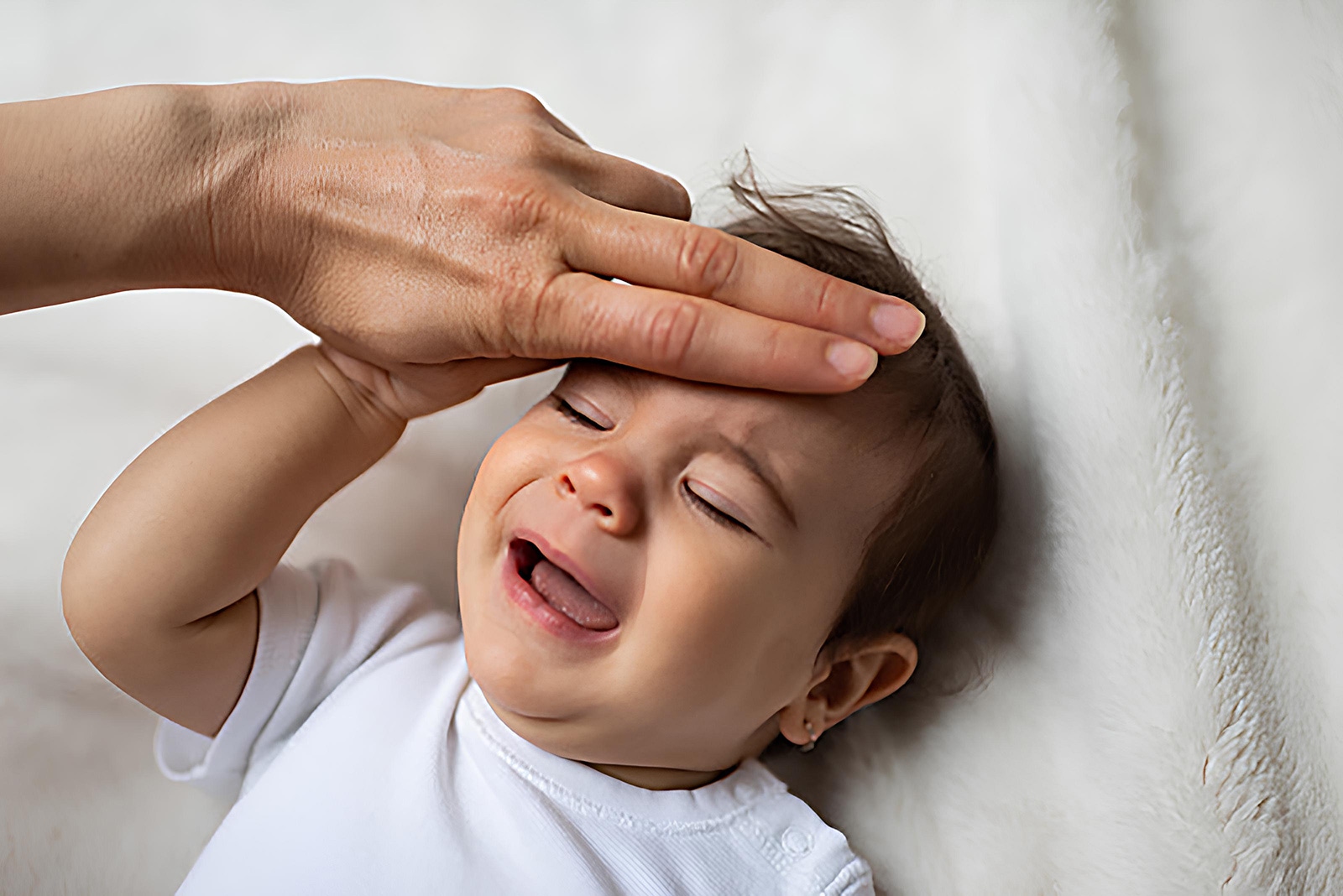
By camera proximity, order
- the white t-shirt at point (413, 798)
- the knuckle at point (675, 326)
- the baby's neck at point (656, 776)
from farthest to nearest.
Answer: the baby's neck at point (656, 776) → the white t-shirt at point (413, 798) → the knuckle at point (675, 326)

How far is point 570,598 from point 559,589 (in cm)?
1

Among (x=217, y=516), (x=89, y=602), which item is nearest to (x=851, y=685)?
(x=217, y=516)

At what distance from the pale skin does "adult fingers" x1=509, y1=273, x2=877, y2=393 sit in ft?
0.20

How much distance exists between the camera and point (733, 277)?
0.93 m

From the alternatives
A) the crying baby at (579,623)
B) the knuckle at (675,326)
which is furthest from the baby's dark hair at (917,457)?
the knuckle at (675,326)

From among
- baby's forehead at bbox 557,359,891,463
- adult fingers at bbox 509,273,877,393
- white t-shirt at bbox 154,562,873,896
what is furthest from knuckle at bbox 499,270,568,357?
white t-shirt at bbox 154,562,873,896

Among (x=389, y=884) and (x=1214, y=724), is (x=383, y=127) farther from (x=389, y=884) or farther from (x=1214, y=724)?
(x=1214, y=724)

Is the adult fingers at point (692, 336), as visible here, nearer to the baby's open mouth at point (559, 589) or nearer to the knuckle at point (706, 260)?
the knuckle at point (706, 260)

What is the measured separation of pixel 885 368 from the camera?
1.04 m

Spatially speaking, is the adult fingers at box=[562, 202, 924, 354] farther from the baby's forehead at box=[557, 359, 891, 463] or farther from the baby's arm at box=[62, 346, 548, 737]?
the baby's arm at box=[62, 346, 548, 737]

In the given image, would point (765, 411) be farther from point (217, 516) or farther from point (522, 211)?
point (217, 516)

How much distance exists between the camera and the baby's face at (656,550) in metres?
0.94

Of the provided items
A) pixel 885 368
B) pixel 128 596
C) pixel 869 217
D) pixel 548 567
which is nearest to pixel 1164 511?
pixel 885 368

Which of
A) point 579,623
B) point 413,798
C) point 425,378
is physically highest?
point 425,378
